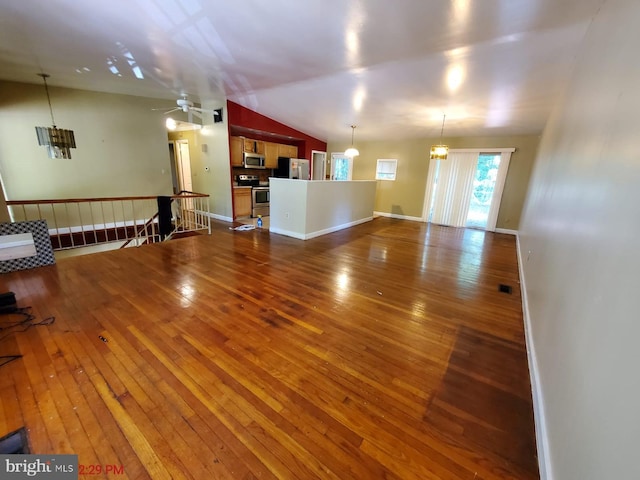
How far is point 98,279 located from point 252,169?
564 cm

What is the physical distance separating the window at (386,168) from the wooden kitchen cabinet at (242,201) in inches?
162

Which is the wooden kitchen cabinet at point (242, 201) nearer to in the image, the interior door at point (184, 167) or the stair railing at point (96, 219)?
the stair railing at point (96, 219)

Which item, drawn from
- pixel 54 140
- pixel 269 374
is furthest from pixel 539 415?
pixel 54 140

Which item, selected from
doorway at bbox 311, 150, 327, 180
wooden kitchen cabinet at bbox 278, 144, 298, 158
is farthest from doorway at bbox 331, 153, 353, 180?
wooden kitchen cabinet at bbox 278, 144, 298, 158

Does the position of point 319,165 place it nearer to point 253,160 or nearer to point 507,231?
point 253,160

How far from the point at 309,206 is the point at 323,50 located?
8.63ft

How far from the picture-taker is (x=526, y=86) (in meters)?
3.76

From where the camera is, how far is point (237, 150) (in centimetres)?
712

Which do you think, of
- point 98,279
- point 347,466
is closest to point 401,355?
point 347,466

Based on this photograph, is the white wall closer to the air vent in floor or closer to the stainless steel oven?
the air vent in floor

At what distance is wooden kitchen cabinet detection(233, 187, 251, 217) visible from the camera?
7068 millimetres

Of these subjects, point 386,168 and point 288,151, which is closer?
point 386,168

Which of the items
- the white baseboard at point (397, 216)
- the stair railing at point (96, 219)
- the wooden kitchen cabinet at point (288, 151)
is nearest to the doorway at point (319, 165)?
the wooden kitchen cabinet at point (288, 151)

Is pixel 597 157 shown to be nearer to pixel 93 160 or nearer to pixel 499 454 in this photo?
pixel 499 454
